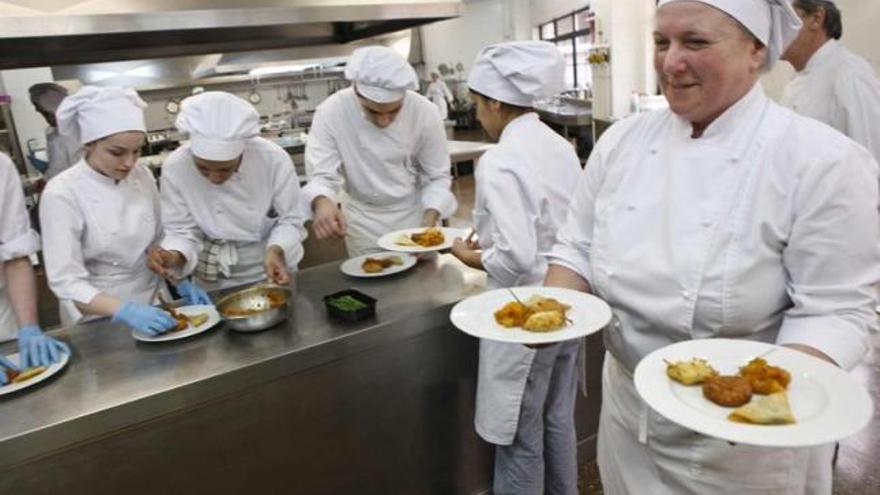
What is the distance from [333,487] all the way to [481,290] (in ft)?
2.53

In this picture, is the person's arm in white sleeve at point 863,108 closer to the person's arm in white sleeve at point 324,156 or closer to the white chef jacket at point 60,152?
the person's arm in white sleeve at point 324,156

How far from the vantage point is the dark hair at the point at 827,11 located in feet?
8.23

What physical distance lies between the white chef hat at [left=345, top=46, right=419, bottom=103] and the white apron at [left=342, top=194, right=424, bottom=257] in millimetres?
541

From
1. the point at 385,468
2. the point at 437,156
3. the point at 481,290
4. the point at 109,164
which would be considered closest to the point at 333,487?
the point at 385,468

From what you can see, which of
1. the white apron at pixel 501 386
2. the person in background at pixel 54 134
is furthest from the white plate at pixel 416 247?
the person in background at pixel 54 134

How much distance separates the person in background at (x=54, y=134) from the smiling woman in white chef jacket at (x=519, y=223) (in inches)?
147

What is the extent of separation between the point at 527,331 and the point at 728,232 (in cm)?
41

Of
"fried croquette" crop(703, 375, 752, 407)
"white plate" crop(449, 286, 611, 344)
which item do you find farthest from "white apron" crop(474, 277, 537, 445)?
"fried croquette" crop(703, 375, 752, 407)

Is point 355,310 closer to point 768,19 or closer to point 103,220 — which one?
point 103,220

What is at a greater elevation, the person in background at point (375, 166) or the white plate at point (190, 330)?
the person in background at point (375, 166)

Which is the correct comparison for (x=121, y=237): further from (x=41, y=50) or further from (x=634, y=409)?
(x=634, y=409)

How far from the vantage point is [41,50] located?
1692mm

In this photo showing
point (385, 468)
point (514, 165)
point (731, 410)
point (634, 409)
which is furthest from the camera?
point (385, 468)

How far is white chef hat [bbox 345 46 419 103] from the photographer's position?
2084 mm
